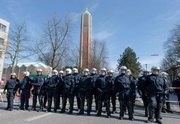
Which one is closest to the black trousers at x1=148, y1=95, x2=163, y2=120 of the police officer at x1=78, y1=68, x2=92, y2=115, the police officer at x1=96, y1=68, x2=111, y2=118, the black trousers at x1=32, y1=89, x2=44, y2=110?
the police officer at x1=96, y1=68, x2=111, y2=118

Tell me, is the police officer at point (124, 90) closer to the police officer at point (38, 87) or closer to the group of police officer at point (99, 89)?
the group of police officer at point (99, 89)

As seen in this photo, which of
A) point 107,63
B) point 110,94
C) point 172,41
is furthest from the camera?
point 172,41

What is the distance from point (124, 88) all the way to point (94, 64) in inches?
1203

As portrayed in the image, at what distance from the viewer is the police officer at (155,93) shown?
10414 mm

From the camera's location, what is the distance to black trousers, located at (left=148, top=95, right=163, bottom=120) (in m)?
10.4

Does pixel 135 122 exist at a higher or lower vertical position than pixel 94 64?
lower

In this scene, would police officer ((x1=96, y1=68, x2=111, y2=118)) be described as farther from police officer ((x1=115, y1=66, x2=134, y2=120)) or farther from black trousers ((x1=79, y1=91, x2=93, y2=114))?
police officer ((x1=115, y1=66, x2=134, y2=120))

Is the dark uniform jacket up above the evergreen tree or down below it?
below

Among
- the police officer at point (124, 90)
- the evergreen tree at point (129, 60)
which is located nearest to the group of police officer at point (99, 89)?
the police officer at point (124, 90)

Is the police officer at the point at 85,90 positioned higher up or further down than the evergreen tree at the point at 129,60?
further down

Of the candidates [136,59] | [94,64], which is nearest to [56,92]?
[94,64]

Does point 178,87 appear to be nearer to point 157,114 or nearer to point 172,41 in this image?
point 157,114

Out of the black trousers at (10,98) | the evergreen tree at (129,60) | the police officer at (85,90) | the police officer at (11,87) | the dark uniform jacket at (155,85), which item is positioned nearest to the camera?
the dark uniform jacket at (155,85)

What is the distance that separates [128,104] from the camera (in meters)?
11.2
